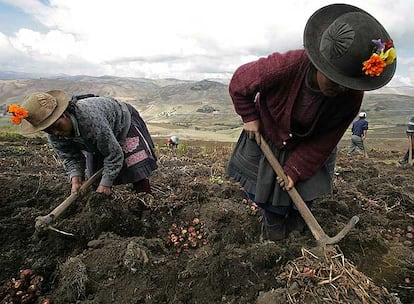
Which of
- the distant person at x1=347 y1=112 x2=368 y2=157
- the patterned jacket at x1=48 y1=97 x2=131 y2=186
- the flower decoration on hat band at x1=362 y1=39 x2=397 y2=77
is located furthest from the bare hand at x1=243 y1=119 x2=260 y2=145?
the distant person at x1=347 y1=112 x2=368 y2=157

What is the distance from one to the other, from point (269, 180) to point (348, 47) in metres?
1.04

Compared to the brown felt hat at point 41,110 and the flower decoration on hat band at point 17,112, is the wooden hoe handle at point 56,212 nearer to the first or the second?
the brown felt hat at point 41,110

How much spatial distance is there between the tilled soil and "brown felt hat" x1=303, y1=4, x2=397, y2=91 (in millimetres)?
1006

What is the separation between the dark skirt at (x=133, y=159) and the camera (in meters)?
2.81

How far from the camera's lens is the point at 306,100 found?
193 centimetres

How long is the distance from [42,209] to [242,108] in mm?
2272

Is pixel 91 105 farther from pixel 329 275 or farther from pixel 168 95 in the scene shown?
pixel 168 95

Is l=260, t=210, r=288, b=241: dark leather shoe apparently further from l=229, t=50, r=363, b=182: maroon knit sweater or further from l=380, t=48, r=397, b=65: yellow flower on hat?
l=380, t=48, r=397, b=65: yellow flower on hat

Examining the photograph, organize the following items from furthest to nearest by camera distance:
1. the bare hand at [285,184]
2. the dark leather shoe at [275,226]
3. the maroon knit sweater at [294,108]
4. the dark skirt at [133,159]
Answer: the dark skirt at [133,159], the dark leather shoe at [275,226], the bare hand at [285,184], the maroon knit sweater at [294,108]

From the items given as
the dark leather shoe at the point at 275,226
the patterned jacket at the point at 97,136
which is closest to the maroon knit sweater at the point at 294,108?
the dark leather shoe at the point at 275,226

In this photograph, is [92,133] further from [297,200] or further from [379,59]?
[379,59]

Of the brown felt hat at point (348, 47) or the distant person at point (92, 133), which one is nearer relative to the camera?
the brown felt hat at point (348, 47)

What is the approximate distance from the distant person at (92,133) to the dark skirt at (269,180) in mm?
919

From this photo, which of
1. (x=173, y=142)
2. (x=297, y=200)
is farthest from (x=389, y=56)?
(x=173, y=142)
